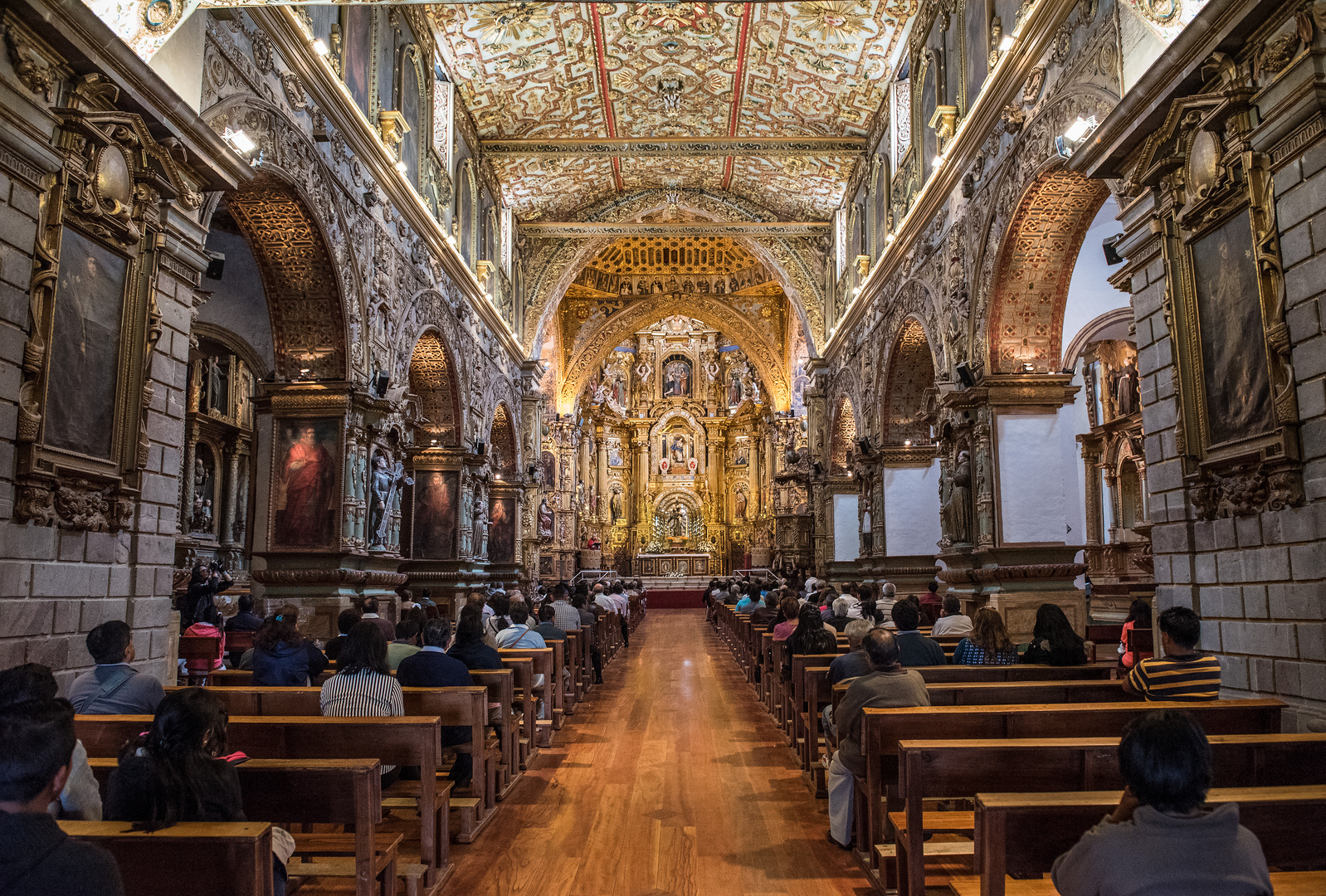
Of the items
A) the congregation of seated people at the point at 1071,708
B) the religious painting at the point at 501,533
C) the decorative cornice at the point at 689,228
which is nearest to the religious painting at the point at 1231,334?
the congregation of seated people at the point at 1071,708

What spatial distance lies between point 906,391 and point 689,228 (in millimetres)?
8102

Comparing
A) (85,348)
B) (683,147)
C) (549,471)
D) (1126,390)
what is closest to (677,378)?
(549,471)

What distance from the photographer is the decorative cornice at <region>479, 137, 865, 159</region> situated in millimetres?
17547

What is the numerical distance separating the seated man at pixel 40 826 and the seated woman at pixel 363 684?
2.55 meters

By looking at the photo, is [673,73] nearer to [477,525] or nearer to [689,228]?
[689,228]

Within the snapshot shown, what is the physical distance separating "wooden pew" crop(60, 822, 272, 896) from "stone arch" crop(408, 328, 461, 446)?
43.7 feet

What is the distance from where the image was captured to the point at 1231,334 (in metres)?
5.62

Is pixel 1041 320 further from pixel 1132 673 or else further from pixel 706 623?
pixel 706 623

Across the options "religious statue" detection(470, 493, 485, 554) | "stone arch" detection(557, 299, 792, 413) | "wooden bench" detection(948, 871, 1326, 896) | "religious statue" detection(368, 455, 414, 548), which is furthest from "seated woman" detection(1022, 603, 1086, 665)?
"stone arch" detection(557, 299, 792, 413)

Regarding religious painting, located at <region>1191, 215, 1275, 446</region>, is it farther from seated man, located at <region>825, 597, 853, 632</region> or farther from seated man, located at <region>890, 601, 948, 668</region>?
seated man, located at <region>825, 597, 853, 632</region>

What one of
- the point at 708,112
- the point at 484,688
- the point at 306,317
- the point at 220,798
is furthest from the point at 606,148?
the point at 220,798

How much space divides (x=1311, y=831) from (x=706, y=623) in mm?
20875

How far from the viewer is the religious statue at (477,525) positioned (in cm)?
1764

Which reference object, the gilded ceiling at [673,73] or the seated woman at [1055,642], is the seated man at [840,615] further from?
the gilded ceiling at [673,73]
